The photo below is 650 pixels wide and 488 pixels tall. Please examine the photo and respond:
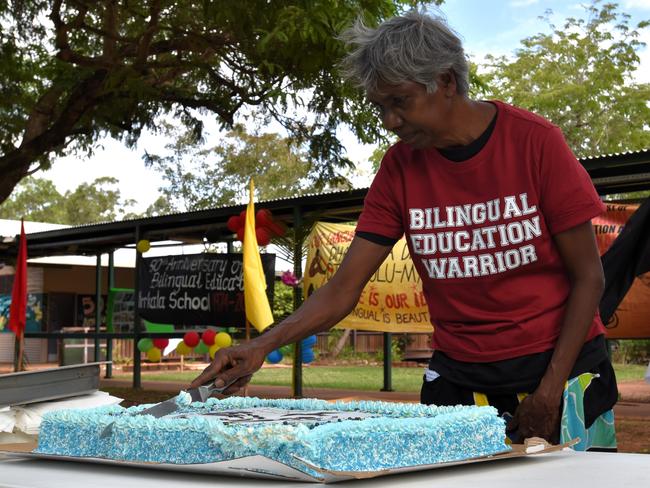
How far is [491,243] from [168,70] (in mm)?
10677

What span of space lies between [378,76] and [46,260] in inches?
910

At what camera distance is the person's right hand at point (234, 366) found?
1590 millimetres

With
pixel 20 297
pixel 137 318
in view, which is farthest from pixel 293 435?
pixel 137 318

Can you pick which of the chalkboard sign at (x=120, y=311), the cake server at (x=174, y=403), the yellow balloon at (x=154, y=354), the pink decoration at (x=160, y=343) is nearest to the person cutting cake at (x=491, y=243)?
the cake server at (x=174, y=403)

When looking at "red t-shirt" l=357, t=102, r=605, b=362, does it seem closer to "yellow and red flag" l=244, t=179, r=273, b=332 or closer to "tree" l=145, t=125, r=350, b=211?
"yellow and red flag" l=244, t=179, r=273, b=332

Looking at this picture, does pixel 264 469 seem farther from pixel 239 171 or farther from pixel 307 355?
pixel 239 171

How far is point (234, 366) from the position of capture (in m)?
1.64

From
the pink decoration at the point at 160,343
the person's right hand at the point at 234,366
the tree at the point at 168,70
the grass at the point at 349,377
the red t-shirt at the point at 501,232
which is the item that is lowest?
the grass at the point at 349,377

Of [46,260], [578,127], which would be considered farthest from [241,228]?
[578,127]

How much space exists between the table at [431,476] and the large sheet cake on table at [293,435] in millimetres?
18

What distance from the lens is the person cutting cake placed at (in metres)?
1.81

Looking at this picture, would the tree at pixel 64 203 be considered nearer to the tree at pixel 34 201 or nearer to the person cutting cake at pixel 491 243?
the tree at pixel 34 201

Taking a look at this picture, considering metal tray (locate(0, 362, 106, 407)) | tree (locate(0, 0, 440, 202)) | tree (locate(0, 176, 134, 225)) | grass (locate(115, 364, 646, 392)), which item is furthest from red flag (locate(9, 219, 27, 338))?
tree (locate(0, 176, 134, 225))

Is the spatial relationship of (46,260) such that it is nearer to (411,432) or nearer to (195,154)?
(195,154)
